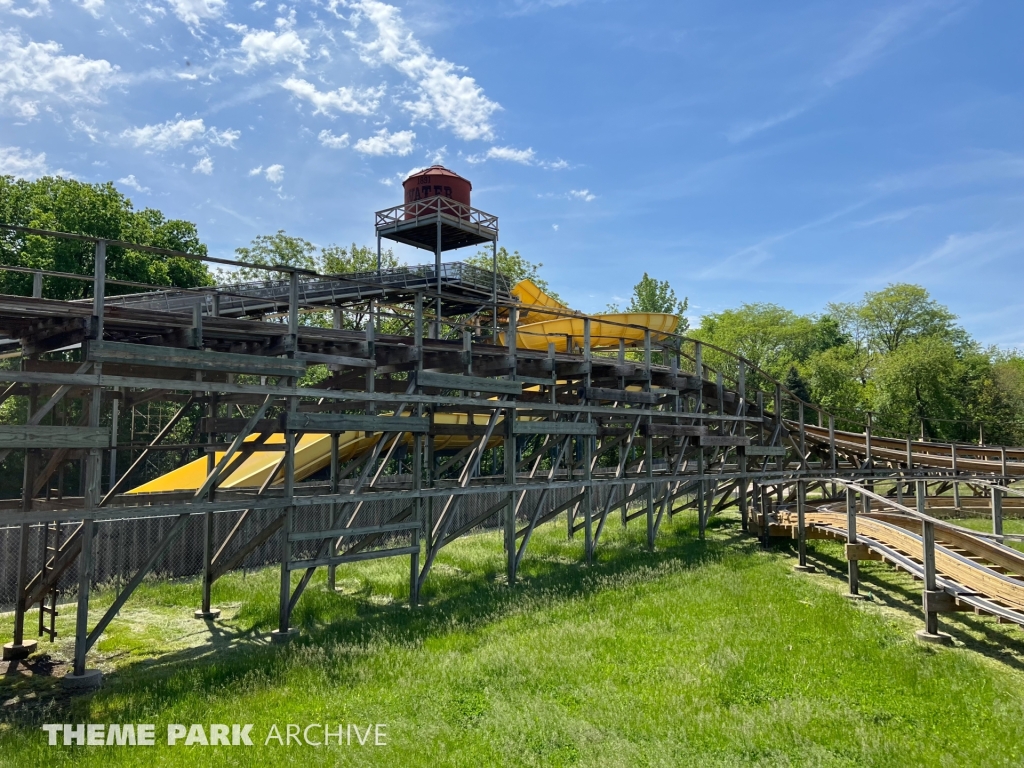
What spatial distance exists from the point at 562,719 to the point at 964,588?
18.6 feet

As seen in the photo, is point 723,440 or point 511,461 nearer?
point 511,461

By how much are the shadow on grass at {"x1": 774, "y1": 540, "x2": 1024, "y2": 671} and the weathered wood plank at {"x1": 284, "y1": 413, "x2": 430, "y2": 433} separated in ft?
27.4

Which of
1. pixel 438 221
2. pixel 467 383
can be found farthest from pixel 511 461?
pixel 438 221

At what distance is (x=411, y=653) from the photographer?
909 centimetres

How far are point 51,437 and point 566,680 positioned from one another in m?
6.42

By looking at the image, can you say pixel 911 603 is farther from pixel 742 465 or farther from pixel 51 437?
pixel 51 437

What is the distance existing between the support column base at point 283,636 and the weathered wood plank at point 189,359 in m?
Result: 3.76

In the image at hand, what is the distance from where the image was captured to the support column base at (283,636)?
34.1 feet

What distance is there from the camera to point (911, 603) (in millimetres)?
12094

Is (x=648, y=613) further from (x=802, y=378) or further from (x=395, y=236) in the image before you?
(x=802, y=378)

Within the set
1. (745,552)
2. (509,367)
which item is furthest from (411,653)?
(745,552)

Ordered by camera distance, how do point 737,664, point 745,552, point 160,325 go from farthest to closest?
point 745,552 < point 160,325 < point 737,664

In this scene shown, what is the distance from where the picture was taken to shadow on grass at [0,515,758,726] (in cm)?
835

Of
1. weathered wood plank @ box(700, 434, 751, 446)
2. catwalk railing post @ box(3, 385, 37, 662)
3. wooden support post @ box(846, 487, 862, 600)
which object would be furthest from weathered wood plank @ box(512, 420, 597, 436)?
catwalk railing post @ box(3, 385, 37, 662)
